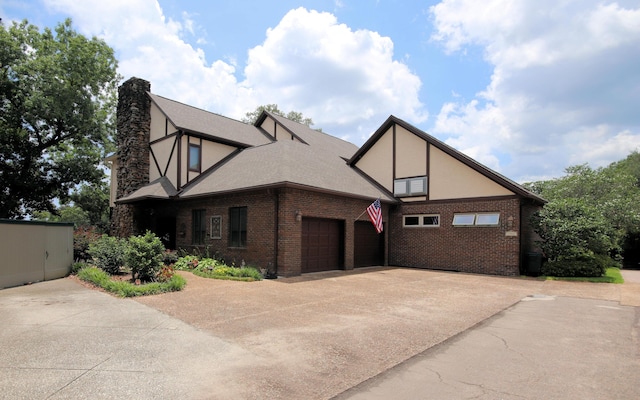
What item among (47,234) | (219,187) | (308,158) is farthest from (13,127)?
(308,158)

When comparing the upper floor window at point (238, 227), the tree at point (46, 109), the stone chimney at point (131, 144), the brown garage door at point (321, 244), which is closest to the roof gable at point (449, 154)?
the brown garage door at point (321, 244)

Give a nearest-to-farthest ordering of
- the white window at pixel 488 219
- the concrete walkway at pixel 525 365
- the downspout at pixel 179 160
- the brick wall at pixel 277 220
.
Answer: the concrete walkway at pixel 525 365
the brick wall at pixel 277 220
the white window at pixel 488 219
the downspout at pixel 179 160

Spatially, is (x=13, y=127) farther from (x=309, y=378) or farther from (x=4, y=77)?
(x=309, y=378)

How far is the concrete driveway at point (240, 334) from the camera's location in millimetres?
4234

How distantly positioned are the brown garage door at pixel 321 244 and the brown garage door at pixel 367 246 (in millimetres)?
1155

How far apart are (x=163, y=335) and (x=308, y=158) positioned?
1234 centimetres

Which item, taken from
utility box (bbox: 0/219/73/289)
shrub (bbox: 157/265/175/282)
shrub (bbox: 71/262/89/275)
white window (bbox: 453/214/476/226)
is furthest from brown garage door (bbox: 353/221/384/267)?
utility box (bbox: 0/219/73/289)

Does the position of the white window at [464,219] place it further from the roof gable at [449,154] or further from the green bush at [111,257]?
the green bush at [111,257]

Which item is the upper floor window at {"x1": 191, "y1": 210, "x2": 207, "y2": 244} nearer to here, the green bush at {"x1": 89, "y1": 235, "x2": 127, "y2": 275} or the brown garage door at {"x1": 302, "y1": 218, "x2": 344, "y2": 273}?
the green bush at {"x1": 89, "y1": 235, "x2": 127, "y2": 275}

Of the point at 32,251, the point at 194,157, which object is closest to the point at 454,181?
the point at 194,157

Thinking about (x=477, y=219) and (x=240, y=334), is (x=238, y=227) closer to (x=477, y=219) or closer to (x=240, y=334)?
(x=240, y=334)

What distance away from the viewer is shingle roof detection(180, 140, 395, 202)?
13906 millimetres

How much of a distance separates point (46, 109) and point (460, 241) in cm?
2504

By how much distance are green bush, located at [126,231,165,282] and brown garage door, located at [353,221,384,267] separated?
331 inches
